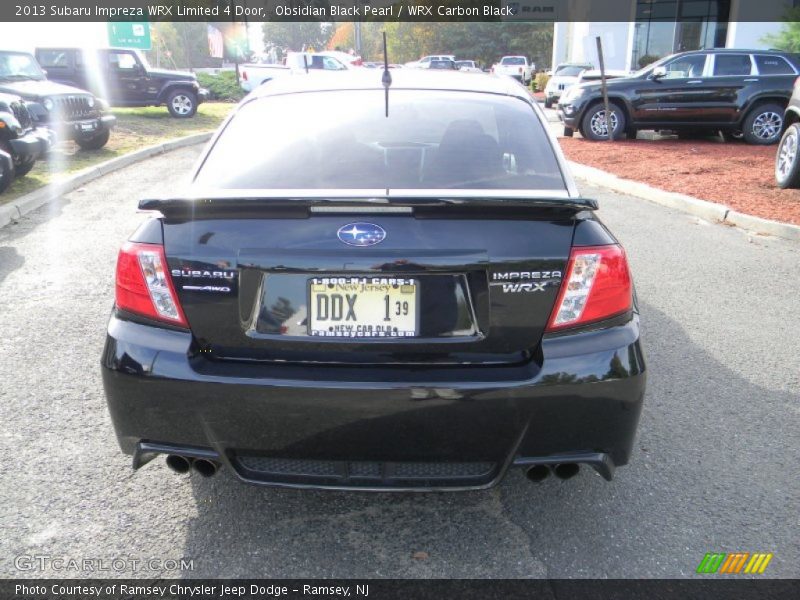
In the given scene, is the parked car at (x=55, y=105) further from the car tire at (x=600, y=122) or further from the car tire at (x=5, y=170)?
the car tire at (x=600, y=122)

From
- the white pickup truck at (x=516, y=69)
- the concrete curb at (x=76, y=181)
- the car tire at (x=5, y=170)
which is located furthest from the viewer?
the white pickup truck at (x=516, y=69)

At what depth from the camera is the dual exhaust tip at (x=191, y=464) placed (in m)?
2.48

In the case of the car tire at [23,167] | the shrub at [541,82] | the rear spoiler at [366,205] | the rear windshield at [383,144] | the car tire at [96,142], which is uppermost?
the rear windshield at [383,144]

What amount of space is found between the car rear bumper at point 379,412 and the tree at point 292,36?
425 ft

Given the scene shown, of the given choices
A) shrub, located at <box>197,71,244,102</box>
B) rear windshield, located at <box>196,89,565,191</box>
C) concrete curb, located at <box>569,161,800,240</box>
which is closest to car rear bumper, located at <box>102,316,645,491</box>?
rear windshield, located at <box>196,89,565,191</box>

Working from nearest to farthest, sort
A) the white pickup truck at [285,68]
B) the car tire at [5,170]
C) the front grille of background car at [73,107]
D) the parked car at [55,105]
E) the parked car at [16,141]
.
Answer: the car tire at [5,170] → the parked car at [16,141] → the parked car at [55,105] → the front grille of background car at [73,107] → the white pickup truck at [285,68]

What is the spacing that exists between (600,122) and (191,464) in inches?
572

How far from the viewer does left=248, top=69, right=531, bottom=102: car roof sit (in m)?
3.43

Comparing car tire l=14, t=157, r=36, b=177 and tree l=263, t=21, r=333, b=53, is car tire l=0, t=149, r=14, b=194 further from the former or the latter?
tree l=263, t=21, r=333, b=53

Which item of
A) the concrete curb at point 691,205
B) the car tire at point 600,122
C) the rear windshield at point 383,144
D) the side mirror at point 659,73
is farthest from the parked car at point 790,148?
the rear windshield at point 383,144

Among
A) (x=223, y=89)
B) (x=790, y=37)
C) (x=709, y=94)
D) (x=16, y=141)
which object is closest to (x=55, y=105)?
(x=16, y=141)

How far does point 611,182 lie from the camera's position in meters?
10.8

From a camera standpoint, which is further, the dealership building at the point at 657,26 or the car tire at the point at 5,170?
the dealership building at the point at 657,26

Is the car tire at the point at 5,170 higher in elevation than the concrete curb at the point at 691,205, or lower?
higher
